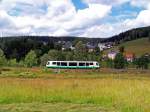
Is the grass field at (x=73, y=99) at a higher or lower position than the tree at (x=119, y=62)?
lower

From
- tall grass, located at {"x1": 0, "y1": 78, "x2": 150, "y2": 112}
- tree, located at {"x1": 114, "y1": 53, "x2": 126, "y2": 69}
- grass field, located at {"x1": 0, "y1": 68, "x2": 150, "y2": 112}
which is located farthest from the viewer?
tree, located at {"x1": 114, "y1": 53, "x2": 126, "y2": 69}

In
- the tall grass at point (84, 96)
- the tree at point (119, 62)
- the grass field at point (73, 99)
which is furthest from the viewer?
the tree at point (119, 62)

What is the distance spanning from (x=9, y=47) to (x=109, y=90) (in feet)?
587

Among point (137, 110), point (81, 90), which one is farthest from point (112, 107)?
point (81, 90)

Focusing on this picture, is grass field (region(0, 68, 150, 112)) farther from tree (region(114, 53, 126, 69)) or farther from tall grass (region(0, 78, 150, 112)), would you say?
tree (region(114, 53, 126, 69))

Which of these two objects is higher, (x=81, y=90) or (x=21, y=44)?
(x=21, y=44)

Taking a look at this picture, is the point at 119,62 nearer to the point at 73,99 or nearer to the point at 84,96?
the point at 84,96

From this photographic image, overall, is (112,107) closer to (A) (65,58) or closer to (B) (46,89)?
(B) (46,89)

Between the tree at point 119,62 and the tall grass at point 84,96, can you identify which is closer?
the tall grass at point 84,96

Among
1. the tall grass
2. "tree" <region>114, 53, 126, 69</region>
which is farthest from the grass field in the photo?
"tree" <region>114, 53, 126, 69</region>

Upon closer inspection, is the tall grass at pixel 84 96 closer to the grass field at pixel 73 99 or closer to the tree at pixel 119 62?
the grass field at pixel 73 99

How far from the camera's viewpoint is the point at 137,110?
12.5m

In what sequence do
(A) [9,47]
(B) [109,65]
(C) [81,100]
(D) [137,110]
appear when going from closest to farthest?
(D) [137,110] → (C) [81,100] → (B) [109,65] → (A) [9,47]

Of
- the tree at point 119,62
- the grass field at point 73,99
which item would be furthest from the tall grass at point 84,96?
the tree at point 119,62
